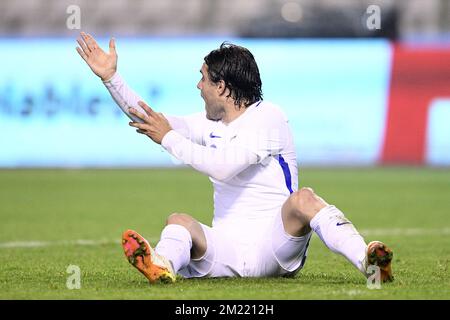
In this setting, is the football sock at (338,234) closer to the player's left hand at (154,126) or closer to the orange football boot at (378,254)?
the orange football boot at (378,254)

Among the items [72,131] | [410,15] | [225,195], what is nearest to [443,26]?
[410,15]

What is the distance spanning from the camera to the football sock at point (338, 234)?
607 cm

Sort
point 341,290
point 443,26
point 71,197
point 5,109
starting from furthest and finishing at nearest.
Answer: point 443,26 < point 5,109 < point 71,197 < point 341,290

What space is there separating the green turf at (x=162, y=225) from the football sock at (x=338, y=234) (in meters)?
0.22

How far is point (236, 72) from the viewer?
6.70 metres

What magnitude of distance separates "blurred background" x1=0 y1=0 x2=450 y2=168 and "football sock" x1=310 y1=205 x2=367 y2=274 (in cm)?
1279

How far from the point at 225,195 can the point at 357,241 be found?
999 mm

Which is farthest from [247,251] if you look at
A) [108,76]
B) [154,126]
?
[108,76]

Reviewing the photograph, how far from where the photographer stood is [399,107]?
19.2m

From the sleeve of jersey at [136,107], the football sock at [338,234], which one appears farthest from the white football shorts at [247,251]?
the sleeve of jersey at [136,107]

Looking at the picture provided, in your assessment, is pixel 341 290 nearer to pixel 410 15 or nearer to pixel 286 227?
pixel 286 227

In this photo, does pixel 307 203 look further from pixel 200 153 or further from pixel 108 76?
pixel 108 76

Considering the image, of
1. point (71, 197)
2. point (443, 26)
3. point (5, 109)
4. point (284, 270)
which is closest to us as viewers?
point (284, 270)

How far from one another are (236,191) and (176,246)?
622 mm
